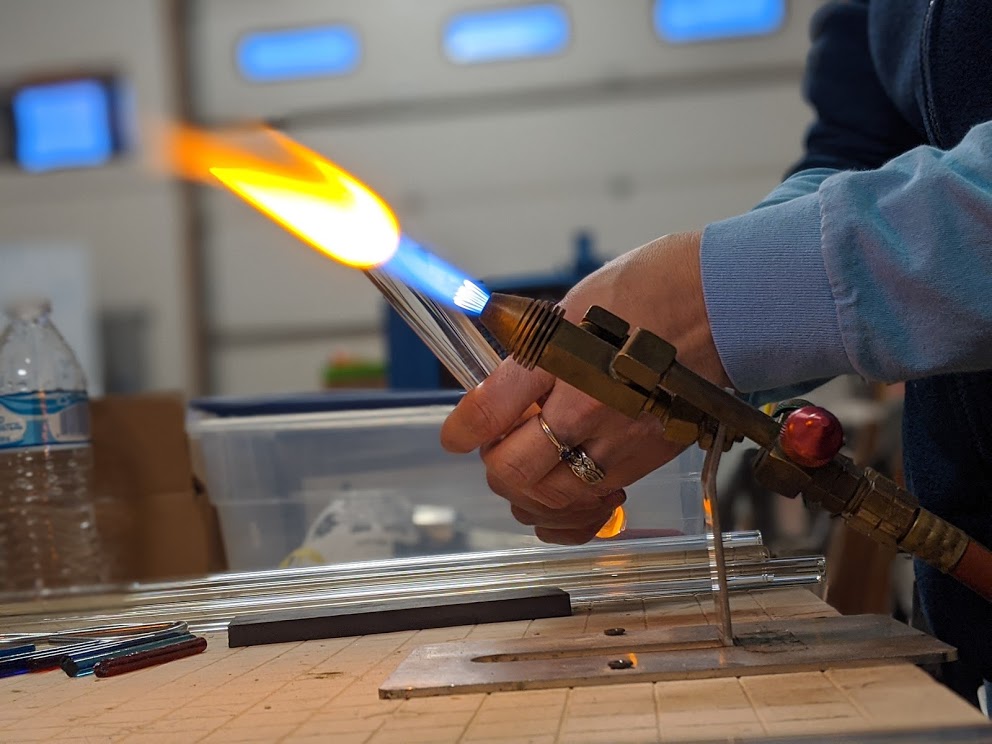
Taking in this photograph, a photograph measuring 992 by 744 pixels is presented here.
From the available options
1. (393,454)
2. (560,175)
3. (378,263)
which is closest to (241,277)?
(560,175)

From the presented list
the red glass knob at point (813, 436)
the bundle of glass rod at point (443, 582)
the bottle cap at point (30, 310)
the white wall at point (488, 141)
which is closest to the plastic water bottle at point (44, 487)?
the bottle cap at point (30, 310)

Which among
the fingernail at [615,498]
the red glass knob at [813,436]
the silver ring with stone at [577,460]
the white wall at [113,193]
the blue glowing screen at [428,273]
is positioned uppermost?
the white wall at [113,193]

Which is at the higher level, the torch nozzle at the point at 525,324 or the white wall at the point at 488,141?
the white wall at the point at 488,141

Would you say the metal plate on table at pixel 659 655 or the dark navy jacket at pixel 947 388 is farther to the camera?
the dark navy jacket at pixel 947 388

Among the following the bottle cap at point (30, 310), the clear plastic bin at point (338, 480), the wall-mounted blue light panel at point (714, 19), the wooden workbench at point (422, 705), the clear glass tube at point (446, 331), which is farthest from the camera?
the wall-mounted blue light panel at point (714, 19)

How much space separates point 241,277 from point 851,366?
340 cm

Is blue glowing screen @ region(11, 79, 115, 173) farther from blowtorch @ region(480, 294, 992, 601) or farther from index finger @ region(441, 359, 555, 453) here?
blowtorch @ region(480, 294, 992, 601)

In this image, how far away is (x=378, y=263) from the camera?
631 millimetres

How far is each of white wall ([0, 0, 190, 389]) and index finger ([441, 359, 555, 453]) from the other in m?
3.16

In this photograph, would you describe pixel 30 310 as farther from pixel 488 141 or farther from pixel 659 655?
pixel 488 141

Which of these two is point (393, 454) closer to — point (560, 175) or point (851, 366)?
point (851, 366)

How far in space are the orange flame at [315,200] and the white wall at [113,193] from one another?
320cm

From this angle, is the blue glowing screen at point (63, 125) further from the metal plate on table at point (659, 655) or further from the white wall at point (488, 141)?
the metal plate on table at point (659, 655)

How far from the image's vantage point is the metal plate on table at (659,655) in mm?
499
